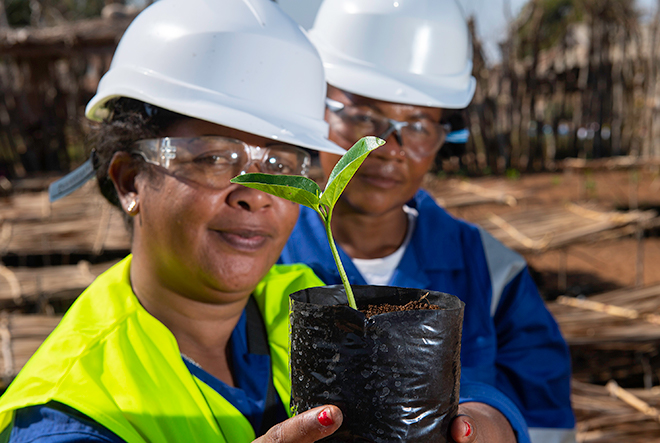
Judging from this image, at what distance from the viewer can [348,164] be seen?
0.70 metres

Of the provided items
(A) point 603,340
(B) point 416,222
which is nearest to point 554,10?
(A) point 603,340

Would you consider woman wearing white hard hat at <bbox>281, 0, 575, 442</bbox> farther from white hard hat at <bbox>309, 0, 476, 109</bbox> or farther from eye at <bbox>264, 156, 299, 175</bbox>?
eye at <bbox>264, 156, 299, 175</bbox>

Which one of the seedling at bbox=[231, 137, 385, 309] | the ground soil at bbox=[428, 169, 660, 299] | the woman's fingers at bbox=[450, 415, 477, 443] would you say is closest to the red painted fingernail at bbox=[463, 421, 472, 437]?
the woman's fingers at bbox=[450, 415, 477, 443]

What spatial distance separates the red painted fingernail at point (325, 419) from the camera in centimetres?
78

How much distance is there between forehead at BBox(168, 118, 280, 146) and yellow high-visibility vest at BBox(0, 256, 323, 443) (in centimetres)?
37

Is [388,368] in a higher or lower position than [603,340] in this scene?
higher

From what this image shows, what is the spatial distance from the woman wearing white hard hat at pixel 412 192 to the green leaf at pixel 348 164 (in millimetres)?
985

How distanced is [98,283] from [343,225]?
952 millimetres

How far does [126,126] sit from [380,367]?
855 mm

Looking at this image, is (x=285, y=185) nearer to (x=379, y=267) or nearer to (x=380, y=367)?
(x=380, y=367)

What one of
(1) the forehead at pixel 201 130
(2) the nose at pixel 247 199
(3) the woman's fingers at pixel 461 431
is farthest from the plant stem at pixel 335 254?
(1) the forehead at pixel 201 130

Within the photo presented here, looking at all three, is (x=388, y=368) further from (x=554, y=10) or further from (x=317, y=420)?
(x=554, y=10)

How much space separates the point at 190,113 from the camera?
1.13 meters

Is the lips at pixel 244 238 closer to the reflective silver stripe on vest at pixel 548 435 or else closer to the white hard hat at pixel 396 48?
the white hard hat at pixel 396 48
